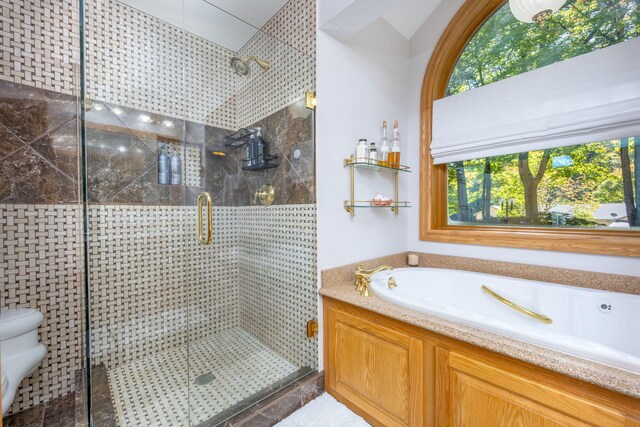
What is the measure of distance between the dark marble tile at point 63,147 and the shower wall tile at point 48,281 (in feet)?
0.77

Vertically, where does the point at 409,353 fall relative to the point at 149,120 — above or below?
below

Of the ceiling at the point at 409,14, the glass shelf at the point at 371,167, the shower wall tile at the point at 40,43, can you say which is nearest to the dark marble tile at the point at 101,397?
the shower wall tile at the point at 40,43

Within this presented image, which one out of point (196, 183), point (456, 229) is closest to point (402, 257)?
point (456, 229)

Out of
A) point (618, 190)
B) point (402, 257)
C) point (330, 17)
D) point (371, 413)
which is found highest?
point (330, 17)

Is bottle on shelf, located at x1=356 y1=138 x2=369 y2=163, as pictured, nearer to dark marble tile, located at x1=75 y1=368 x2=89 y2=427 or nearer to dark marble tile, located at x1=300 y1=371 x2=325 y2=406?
dark marble tile, located at x1=300 y1=371 x2=325 y2=406

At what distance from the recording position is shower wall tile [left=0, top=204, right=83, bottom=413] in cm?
148

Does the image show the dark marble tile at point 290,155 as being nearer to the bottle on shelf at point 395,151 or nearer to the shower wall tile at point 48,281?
the bottle on shelf at point 395,151

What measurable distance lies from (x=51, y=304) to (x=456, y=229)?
2.79 m

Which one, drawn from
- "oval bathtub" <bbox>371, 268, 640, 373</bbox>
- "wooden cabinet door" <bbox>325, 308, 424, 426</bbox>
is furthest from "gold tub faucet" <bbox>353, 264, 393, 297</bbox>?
"wooden cabinet door" <bbox>325, 308, 424, 426</bbox>

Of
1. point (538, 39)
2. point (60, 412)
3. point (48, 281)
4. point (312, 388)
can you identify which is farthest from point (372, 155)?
point (60, 412)

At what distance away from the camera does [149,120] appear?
1760mm

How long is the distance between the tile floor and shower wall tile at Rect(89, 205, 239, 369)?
0.74m

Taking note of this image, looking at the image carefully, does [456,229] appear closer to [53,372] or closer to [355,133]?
[355,133]

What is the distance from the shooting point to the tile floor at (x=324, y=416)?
1479 millimetres
